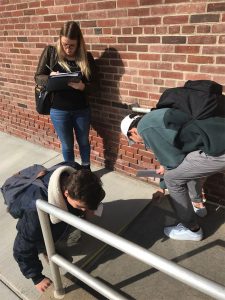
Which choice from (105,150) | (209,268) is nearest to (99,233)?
(209,268)

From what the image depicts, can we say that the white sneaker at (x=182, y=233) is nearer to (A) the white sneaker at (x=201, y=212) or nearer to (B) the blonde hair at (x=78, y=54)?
(A) the white sneaker at (x=201, y=212)

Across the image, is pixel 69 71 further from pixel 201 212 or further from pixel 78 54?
pixel 201 212

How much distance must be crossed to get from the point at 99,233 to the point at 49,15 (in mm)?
3002

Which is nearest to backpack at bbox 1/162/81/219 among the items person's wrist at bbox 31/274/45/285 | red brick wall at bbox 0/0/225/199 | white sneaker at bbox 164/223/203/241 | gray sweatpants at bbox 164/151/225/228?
person's wrist at bbox 31/274/45/285

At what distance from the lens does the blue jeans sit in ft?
11.2

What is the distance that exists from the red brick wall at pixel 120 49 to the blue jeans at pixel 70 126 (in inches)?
12.6

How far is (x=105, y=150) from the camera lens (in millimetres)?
3977

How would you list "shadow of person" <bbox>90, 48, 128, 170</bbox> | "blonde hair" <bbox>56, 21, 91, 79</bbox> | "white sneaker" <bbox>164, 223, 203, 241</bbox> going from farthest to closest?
"shadow of person" <bbox>90, 48, 128, 170</bbox> < "blonde hair" <bbox>56, 21, 91, 79</bbox> < "white sneaker" <bbox>164, 223, 203, 241</bbox>

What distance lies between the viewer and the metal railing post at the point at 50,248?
1.95 meters

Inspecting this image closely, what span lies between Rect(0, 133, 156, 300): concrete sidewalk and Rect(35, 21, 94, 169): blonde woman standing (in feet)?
2.52

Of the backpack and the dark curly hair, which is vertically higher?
the dark curly hair

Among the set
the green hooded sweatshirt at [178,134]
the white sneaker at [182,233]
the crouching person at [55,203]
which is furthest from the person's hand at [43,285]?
the green hooded sweatshirt at [178,134]

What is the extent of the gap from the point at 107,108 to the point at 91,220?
1.30m

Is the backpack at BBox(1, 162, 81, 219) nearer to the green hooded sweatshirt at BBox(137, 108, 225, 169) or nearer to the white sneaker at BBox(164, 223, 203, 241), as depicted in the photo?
the green hooded sweatshirt at BBox(137, 108, 225, 169)
